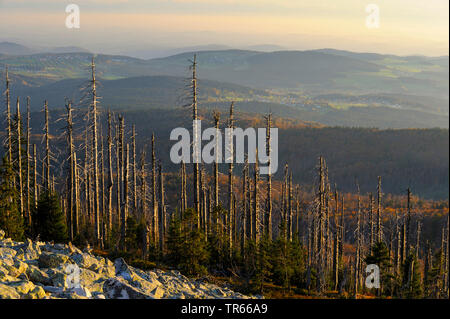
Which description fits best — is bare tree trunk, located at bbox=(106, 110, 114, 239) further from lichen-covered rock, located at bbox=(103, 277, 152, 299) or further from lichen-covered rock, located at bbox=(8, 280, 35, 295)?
lichen-covered rock, located at bbox=(8, 280, 35, 295)

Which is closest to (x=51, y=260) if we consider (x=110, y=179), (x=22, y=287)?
(x=22, y=287)

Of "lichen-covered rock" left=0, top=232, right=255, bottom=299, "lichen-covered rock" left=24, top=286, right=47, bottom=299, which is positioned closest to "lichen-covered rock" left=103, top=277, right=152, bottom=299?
"lichen-covered rock" left=0, top=232, right=255, bottom=299

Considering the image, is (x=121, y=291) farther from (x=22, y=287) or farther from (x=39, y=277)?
(x=22, y=287)

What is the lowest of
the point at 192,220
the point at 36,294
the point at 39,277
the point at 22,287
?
the point at 192,220

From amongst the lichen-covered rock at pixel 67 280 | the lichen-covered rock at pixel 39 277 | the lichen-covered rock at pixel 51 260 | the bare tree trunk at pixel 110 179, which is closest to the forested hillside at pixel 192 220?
the bare tree trunk at pixel 110 179

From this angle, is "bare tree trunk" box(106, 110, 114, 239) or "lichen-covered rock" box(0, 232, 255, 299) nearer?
"lichen-covered rock" box(0, 232, 255, 299)

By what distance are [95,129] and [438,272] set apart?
46.1 m

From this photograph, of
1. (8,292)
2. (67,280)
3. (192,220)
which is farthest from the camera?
(192,220)

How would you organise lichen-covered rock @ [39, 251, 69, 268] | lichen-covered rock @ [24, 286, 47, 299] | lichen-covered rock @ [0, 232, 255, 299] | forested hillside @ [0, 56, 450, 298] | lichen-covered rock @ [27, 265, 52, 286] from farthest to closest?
forested hillside @ [0, 56, 450, 298]
lichen-covered rock @ [39, 251, 69, 268]
lichen-covered rock @ [27, 265, 52, 286]
lichen-covered rock @ [0, 232, 255, 299]
lichen-covered rock @ [24, 286, 47, 299]
